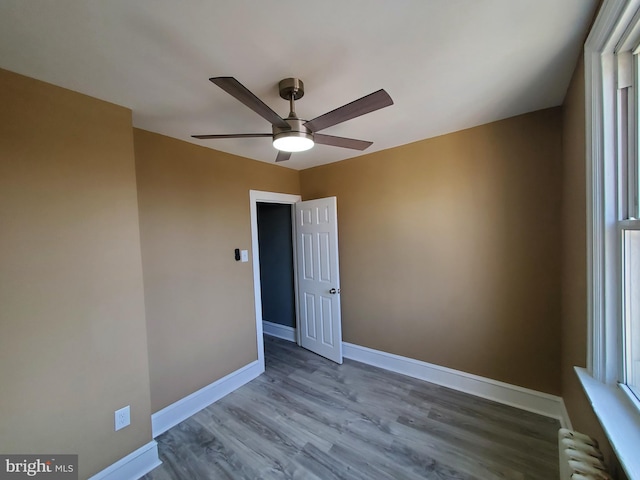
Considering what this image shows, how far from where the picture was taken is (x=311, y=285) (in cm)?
328

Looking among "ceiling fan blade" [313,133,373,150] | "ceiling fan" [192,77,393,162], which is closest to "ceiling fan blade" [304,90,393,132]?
"ceiling fan" [192,77,393,162]

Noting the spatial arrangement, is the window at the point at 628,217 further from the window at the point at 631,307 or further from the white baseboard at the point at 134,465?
the white baseboard at the point at 134,465

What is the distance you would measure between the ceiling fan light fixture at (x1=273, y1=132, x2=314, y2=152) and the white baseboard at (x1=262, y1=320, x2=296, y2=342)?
295 centimetres

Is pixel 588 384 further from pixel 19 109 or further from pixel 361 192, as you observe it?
pixel 19 109

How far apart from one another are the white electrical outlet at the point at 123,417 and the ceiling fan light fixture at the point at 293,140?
1.96m

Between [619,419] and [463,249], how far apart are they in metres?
1.53

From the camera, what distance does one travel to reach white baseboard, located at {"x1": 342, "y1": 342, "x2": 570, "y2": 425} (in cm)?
200

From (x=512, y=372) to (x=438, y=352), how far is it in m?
0.59

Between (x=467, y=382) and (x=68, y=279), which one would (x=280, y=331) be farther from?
(x=68, y=279)

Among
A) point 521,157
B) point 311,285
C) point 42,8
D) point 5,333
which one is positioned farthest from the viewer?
point 311,285

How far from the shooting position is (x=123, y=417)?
161 centimetres

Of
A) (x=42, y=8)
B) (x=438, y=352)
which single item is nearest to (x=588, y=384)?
(x=438, y=352)

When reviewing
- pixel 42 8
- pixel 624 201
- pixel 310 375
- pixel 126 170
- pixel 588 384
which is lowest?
pixel 310 375

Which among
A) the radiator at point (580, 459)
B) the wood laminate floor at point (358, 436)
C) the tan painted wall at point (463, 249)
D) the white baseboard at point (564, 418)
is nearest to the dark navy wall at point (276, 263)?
the tan painted wall at point (463, 249)
